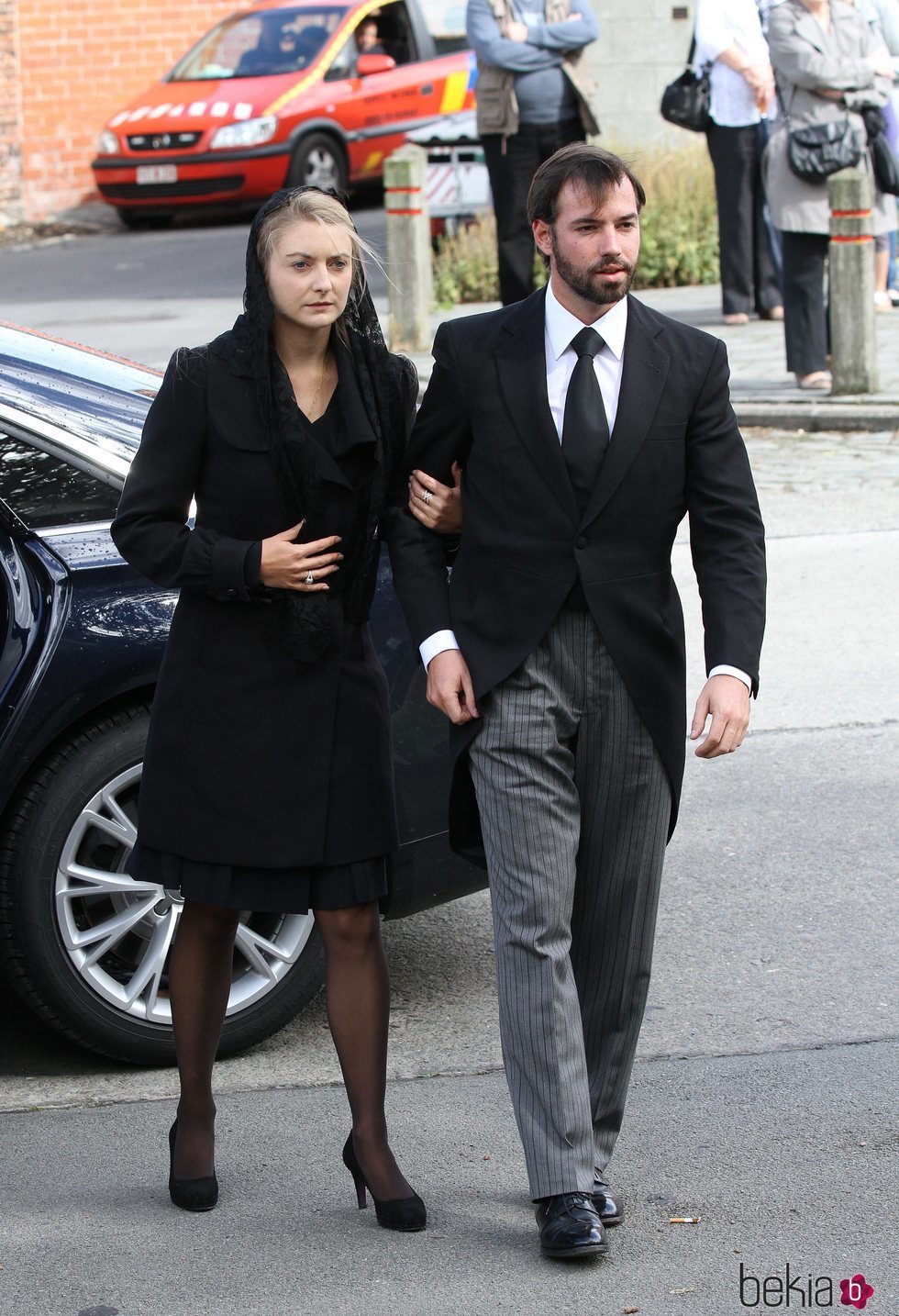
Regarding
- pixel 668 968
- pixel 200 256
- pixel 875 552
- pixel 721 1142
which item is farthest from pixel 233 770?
pixel 200 256

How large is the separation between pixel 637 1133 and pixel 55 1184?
1.13 meters

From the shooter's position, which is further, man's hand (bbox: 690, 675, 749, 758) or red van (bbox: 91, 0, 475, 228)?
red van (bbox: 91, 0, 475, 228)

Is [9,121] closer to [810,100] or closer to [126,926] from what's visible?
[810,100]

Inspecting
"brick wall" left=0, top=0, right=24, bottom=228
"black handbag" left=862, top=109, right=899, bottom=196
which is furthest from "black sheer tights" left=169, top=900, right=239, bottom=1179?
"brick wall" left=0, top=0, right=24, bottom=228

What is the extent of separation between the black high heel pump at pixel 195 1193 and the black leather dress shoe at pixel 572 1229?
655 mm

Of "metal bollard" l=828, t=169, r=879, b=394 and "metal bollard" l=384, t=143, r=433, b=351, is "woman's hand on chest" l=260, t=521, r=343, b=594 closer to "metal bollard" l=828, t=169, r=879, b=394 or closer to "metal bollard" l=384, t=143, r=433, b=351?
"metal bollard" l=828, t=169, r=879, b=394

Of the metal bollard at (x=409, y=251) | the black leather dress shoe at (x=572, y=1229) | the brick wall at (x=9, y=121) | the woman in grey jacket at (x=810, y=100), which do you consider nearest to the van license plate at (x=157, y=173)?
the brick wall at (x=9, y=121)

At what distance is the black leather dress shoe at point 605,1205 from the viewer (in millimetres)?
3445

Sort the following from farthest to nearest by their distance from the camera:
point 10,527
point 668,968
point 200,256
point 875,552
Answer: point 200,256, point 875,552, point 668,968, point 10,527

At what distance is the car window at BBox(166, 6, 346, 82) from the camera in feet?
67.6

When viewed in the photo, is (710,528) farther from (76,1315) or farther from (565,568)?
(76,1315)

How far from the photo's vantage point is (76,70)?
23.3 m

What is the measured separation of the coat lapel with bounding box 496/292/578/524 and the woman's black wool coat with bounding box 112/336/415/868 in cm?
27

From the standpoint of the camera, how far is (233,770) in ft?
11.6
